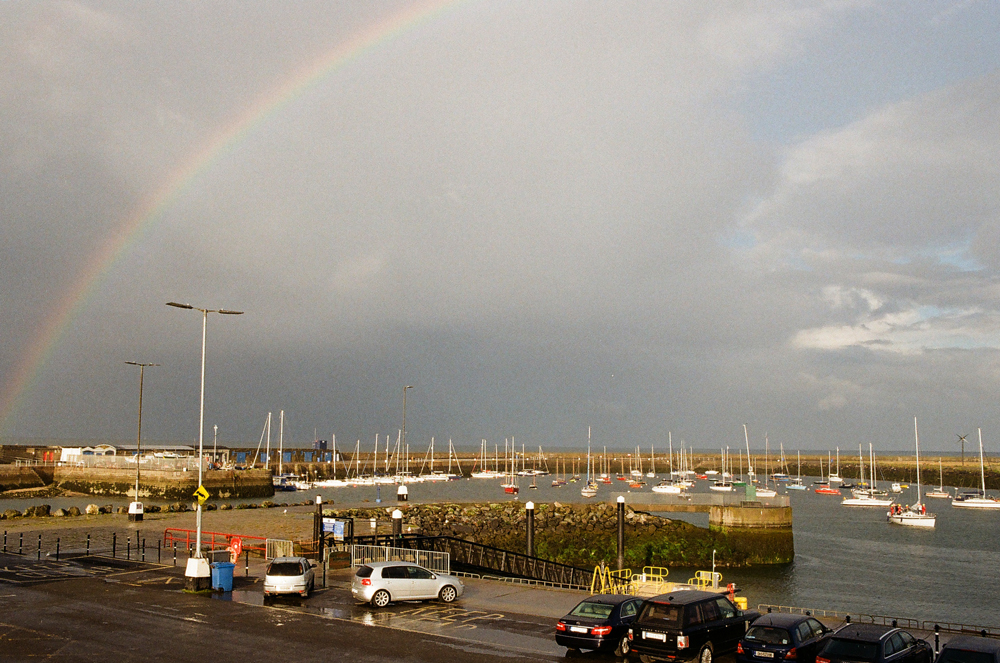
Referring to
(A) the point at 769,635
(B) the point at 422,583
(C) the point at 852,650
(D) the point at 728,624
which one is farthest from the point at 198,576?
(C) the point at 852,650

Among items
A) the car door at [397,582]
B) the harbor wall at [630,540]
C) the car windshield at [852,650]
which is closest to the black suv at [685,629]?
the car windshield at [852,650]

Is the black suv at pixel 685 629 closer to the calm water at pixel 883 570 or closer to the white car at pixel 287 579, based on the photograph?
the white car at pixel 287 579

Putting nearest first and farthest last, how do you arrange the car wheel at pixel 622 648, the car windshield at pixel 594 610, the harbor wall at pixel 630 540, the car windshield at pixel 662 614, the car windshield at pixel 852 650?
the car windshield at pixel 852 650, the car windshield at pixel 662 614, the car wheel at pixel 622 648, the car windshield at pixel 594 610, the harbor wall at pixel 630 540

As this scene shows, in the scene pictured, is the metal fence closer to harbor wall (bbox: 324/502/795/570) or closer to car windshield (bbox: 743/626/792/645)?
car windshield (bbox: 743/626/792/645)

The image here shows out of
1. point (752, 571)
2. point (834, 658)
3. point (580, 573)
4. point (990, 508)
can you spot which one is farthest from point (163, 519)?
point (990, 508)

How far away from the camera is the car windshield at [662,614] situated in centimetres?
1780

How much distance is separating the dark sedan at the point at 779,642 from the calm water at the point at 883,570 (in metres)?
34.0

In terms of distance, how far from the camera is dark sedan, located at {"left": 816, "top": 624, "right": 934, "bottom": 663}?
14969mm

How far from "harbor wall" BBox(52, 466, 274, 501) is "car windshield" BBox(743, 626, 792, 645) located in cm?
10363

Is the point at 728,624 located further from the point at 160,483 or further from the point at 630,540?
the point at 160,483

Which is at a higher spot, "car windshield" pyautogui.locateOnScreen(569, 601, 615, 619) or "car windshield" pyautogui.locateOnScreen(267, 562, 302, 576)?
"car windshield" pyautogui.locateOnScreen(569, 601, 615, 619)

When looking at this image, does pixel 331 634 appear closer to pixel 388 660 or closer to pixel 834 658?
pixel 388 660

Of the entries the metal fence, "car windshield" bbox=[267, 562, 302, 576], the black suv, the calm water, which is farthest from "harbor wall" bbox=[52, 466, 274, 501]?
the black suv

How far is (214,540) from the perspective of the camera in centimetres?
4125
